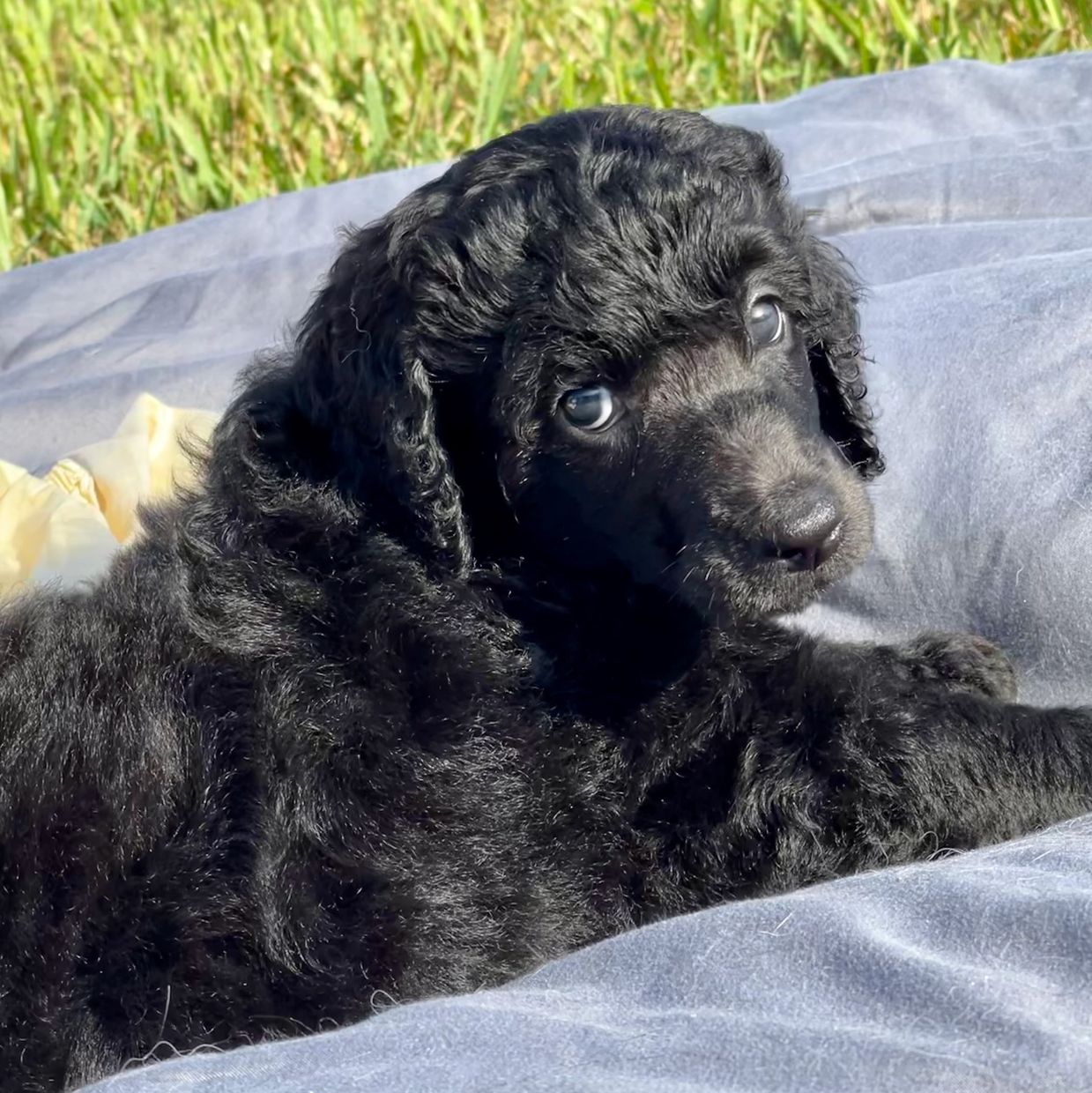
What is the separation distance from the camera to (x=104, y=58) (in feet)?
25.0

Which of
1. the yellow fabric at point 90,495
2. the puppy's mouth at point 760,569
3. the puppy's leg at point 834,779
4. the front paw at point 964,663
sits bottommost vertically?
the front paw at point 964,663

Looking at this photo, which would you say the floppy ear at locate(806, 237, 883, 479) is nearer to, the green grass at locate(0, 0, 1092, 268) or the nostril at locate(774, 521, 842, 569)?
the nostril at locate(774, 521, 842, 569)

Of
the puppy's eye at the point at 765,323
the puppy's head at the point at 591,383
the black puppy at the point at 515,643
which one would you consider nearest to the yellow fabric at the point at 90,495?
the black puppy at the point at 515,643

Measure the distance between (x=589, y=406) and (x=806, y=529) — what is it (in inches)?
17.5

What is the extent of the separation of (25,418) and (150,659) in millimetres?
2289

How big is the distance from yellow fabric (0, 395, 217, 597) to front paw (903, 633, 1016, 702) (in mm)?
1793

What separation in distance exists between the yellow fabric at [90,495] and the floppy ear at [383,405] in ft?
3.27

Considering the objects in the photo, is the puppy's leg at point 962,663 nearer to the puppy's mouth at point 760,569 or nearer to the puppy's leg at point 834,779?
the puppy's leg at point 834,779

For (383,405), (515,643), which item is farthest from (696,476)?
(383,405)

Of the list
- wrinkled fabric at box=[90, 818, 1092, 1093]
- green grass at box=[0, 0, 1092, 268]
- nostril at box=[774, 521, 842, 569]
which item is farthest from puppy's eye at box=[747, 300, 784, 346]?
green grass at box=[0, 0, 1092, 268]

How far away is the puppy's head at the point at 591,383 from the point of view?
8.72ft

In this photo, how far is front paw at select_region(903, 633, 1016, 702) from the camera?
→ 3.11 metres

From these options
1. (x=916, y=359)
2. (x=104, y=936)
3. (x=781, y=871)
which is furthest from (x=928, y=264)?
(x=104, y=936)

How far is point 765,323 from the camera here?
287 cm
